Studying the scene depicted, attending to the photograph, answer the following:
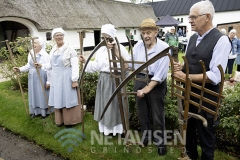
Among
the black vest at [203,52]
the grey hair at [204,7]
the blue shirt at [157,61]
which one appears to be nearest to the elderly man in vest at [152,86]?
the blue shirt at [157,61]

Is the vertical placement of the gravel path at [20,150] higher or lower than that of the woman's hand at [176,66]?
lower

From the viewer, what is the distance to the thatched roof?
558 inches

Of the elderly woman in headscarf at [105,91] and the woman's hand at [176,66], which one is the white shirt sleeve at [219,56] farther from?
the elderly woman in headscarf at [105,91]

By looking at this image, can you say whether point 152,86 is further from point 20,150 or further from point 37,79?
point 37,79

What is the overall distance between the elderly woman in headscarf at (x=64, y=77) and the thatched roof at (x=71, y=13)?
11.8 metres

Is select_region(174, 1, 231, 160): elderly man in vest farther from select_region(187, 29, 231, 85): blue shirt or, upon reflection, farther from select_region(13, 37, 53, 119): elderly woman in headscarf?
select_region(13, 37, 53, 119): elderly woman in headscarf

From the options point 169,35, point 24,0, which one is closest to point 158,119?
point 169,35

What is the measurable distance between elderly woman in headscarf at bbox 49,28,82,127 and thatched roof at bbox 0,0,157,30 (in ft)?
38.8

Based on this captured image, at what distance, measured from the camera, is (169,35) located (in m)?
9.84

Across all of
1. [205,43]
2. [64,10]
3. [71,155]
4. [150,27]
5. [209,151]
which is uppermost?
[64,10]

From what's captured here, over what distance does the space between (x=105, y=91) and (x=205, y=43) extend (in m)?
1.70

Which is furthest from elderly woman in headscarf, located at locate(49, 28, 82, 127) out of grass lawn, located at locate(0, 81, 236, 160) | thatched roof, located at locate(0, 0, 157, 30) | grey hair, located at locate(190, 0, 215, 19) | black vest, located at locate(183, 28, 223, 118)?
thatched roof, located at locate(0, 0, 157, 30)

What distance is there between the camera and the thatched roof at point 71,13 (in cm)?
1417

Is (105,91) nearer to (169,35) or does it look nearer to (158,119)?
(158,119)
